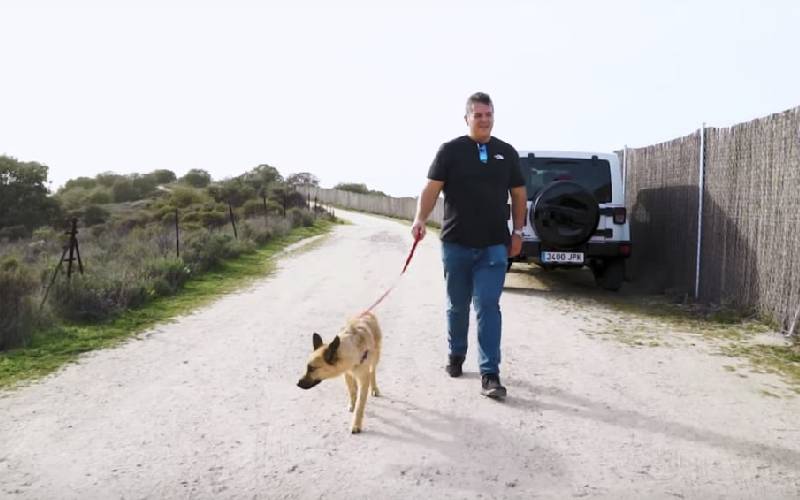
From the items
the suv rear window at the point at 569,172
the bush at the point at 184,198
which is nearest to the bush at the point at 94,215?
the bush at the point at 184,198

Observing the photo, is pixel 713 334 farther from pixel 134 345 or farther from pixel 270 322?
pixel 134 345

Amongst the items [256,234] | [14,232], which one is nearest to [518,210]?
[256,234]

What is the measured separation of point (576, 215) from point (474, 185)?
170 inches

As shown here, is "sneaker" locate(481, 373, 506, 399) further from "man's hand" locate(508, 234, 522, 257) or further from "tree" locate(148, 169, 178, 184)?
"tree" locate(148, 169, 178, 184)

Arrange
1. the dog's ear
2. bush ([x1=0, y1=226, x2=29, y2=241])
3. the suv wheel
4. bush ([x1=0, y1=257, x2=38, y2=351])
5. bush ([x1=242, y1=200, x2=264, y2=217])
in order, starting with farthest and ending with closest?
1. bush ([x1=242, y1=200, x2=264, y2=217])
2. bush ([x1=0, y1=226, x2=29, y2=241])
3. the suv wheel
4. bush ([x1=0, y1=257, x2=38, y2=351])
5. the dog's ear

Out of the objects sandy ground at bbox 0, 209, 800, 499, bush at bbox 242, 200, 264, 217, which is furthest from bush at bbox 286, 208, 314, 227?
sandy ground at bbox 0, 209, 800, 499

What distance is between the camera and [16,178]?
997 inches

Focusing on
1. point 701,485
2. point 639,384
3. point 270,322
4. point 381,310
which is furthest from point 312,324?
point 701,485

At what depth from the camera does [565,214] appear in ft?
27.9

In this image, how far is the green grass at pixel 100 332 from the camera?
5297 mm

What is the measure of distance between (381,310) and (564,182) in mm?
3090

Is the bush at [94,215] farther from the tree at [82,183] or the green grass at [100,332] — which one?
the green grass at [100,332]

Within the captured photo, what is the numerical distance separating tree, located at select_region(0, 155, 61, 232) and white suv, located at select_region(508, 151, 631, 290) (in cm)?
2184

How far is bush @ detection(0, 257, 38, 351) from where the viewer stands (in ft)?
19.5
